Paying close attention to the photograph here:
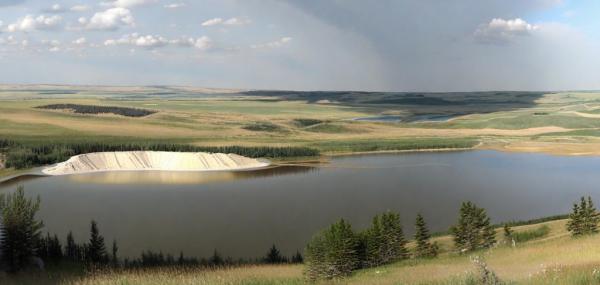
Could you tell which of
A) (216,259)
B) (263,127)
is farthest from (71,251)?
(263,127)

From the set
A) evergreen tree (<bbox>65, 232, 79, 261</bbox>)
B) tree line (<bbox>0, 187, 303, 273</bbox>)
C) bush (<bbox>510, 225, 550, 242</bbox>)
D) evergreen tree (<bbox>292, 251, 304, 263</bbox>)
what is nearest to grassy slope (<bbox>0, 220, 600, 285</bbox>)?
tree line (<bbox>0, 187, 303, 273</bbox>)

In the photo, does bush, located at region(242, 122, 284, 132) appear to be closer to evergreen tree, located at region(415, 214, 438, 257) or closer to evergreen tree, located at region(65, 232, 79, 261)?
evergreen tree, located at region(65, 232, 79, 261)

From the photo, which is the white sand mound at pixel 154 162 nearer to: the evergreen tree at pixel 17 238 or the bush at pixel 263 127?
the evergreen tree at pixel 17 238

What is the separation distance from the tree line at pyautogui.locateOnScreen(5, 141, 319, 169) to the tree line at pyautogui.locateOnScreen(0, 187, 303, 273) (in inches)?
2348

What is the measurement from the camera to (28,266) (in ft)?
87.4

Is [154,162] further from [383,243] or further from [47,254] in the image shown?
[383,243]

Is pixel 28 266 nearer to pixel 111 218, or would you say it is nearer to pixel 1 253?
pixel 1 253

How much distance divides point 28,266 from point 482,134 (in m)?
135

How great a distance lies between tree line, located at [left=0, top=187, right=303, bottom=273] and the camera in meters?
27.0

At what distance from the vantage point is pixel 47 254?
30156mm

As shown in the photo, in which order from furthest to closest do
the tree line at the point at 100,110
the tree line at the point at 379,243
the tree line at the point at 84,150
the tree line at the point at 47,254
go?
the tree line at the point at 100,110 < the tree line at the point at 84,150 < the tree line at the point at 47,254 < the tree line at the point at 379,243

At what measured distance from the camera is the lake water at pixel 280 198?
39.2 m

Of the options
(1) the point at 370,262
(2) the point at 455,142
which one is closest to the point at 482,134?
(2) the point at 455,142

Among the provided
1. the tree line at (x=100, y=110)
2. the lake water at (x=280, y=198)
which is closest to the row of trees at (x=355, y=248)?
the lake water at (x=280, y=198)
